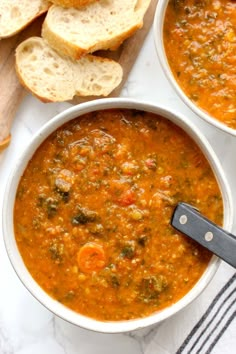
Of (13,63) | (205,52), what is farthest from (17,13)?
(205,52)

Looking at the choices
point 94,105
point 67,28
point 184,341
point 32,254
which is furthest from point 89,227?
point 67,28

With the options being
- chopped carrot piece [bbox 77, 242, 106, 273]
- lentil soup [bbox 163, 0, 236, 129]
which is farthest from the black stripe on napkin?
lentil soup [bbox 163, 0, 236, 129]

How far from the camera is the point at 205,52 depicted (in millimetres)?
3066

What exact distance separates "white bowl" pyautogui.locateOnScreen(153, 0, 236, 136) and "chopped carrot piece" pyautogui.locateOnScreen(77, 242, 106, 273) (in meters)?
0.68

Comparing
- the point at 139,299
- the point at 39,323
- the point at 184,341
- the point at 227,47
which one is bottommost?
the point at 39,323

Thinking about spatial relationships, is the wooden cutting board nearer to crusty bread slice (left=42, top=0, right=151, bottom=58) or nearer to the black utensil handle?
crusty bread slice (left=42, top=0, right=151, bottom=58)

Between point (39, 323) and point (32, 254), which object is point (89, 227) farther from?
point (39, 323)

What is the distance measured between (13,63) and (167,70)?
0.72 meters

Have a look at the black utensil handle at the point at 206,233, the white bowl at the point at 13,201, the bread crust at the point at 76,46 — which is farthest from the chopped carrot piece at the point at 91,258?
the bread crust at the point at 76,46

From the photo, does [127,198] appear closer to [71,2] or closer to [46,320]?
[46,320]

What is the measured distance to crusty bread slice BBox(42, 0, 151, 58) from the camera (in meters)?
3.18

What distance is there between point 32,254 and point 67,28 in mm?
1005

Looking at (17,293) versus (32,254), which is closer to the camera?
(32,254)

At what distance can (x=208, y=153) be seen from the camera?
2.95 m
